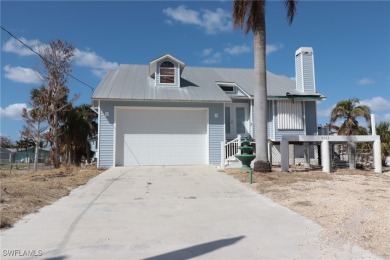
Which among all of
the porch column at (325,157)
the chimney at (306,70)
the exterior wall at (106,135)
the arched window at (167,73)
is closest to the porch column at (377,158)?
the porch column at (325,157)

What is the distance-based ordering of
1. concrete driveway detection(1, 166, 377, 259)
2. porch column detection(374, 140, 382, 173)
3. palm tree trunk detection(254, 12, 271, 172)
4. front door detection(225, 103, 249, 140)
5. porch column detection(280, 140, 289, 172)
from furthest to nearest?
1. front door detection(225, 103, 249, 140)
2. porch column detection(374, 140, 382, 173)
3. porch column detection(280, 140, 289, 172)
4. palm tree trunk detection(254, 12, 271, 172)
5. concrete driveway detection(1, 166, 377, 259)

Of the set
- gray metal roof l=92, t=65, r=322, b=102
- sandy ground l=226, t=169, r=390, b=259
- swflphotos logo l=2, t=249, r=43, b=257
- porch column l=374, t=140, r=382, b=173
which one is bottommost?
swflphotos logo l=2, t=249, r=43, b=257

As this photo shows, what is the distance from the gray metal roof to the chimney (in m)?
0.63

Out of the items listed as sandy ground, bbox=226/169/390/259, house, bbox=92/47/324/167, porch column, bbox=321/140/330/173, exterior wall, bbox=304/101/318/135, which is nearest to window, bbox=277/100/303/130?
house, bbox=92/47/324/167

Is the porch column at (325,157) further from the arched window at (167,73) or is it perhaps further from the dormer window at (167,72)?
the arched window at (167,73)

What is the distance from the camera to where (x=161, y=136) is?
17.0 meters

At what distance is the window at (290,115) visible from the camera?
750 inches

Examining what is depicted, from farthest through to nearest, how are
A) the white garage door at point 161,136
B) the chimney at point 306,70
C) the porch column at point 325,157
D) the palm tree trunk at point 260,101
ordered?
the chimney at point 306,70
the white garage door at point 161,136
the porch column at point 325,157
the palm tree trunk at point 260,101

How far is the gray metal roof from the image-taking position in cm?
1690

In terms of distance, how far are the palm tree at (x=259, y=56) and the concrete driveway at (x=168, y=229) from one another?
12.9 ft

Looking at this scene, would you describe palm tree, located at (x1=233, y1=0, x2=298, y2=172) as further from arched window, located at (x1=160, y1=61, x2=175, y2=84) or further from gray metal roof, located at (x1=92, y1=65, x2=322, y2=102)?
arched window, located at (x1=160, y1=61, x2=175, y2=84)

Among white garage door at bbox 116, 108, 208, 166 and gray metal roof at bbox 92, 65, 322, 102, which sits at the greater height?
gray metal roof at bbox 92, 65, 322, 102

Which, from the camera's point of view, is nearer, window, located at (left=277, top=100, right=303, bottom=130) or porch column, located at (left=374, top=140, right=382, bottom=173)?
porch column, located at (left=374, top=140, right=382, bottom=173)

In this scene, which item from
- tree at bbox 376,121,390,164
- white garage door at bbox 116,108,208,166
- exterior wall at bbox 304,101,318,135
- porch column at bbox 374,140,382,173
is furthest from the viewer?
tree at bbox 376,121,390,164
